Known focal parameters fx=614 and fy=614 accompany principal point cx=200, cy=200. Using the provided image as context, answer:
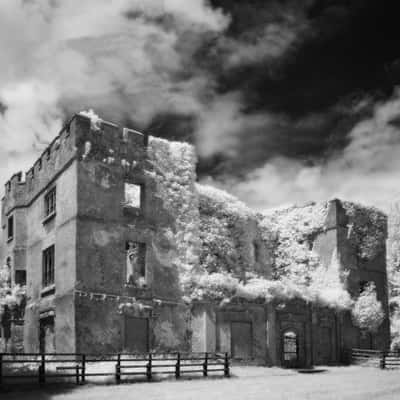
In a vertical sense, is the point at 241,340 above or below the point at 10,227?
below

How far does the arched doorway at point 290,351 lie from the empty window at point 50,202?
12.7 m

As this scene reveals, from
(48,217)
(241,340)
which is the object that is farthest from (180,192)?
(241,340)

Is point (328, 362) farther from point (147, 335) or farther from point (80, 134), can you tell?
point (80, 134)

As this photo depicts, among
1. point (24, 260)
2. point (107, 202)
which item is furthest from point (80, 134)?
point (24, 260)

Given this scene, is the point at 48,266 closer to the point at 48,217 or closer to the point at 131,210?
the point at 48,217

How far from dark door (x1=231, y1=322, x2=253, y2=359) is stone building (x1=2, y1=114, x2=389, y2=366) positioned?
0.05m

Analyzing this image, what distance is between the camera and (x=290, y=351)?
34.1m

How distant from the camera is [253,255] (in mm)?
33656

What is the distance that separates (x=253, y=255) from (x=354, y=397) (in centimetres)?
1629

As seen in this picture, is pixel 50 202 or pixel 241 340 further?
pixel 241 340

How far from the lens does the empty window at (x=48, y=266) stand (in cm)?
2675

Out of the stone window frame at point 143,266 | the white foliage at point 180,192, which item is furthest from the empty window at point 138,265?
the white foliage at point 180,192

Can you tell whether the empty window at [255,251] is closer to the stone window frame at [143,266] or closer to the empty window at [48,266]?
the stone window frame at [143,266]

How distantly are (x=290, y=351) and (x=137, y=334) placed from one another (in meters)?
12.0
